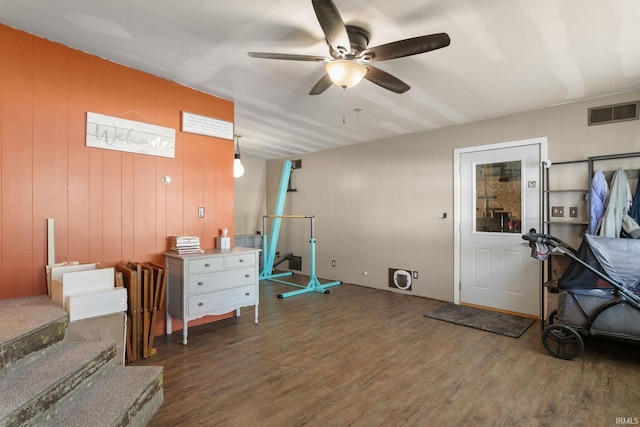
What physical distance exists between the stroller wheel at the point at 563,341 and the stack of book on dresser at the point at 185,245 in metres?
3.44

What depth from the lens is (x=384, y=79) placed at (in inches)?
102

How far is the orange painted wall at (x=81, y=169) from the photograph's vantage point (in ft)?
8.14

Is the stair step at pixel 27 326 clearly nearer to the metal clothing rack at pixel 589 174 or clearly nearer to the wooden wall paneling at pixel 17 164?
the wooden wall paneling at pixel 17 164

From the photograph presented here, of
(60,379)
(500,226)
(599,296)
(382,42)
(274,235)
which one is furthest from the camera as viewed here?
(274,235)

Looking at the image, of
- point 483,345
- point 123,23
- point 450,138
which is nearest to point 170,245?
point 123,23

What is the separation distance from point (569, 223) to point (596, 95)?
4.57ft

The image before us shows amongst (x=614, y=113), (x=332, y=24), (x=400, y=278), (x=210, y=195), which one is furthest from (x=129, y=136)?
(x=614, y=113)

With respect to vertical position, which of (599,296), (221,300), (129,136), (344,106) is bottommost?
(221,300)

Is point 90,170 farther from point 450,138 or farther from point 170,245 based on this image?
point 450,138

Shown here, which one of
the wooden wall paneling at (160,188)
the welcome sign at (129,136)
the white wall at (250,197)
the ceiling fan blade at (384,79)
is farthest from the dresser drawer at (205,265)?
the white wall at (250,197)

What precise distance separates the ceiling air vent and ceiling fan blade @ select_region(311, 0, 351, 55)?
3140 mm

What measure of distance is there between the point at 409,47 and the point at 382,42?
0.47m

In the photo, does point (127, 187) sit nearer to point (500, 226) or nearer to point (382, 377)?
point (382, 377)

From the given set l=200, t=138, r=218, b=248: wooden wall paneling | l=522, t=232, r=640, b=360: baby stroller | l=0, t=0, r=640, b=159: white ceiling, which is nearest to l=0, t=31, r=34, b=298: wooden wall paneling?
l=0, t=0, r=640, b=159: white ceiling
